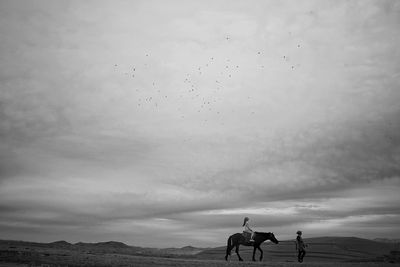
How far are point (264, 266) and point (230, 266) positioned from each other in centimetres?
231

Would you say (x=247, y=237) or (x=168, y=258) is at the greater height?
(x=247, y=237)

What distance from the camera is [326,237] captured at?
105 metres

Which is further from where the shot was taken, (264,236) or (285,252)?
(285,252)

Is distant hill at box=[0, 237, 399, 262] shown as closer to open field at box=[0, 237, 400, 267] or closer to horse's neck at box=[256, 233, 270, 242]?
open field at box=[0, 237, 400, 267]

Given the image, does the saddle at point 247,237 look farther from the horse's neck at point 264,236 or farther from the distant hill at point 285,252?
the distant hill at point 285,252

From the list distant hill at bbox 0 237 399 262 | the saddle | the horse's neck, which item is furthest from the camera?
distant hill at bbox 0 237 399 262

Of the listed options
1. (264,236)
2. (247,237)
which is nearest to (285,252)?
(264,236)

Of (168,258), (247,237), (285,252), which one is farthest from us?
(285,252)

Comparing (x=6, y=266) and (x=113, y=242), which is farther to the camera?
(x=113, y=242)

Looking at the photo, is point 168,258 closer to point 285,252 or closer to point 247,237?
point 247,237

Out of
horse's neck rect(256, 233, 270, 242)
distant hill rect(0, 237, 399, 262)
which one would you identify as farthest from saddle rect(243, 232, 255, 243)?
distant hill rect(0, 237, 399, 262)

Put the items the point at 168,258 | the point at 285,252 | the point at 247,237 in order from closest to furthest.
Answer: the point at 247,237, the point at 168,258, the point at 285,252

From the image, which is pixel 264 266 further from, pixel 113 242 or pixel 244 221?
pixel 113 242

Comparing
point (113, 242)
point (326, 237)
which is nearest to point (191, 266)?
point (326, 237)
